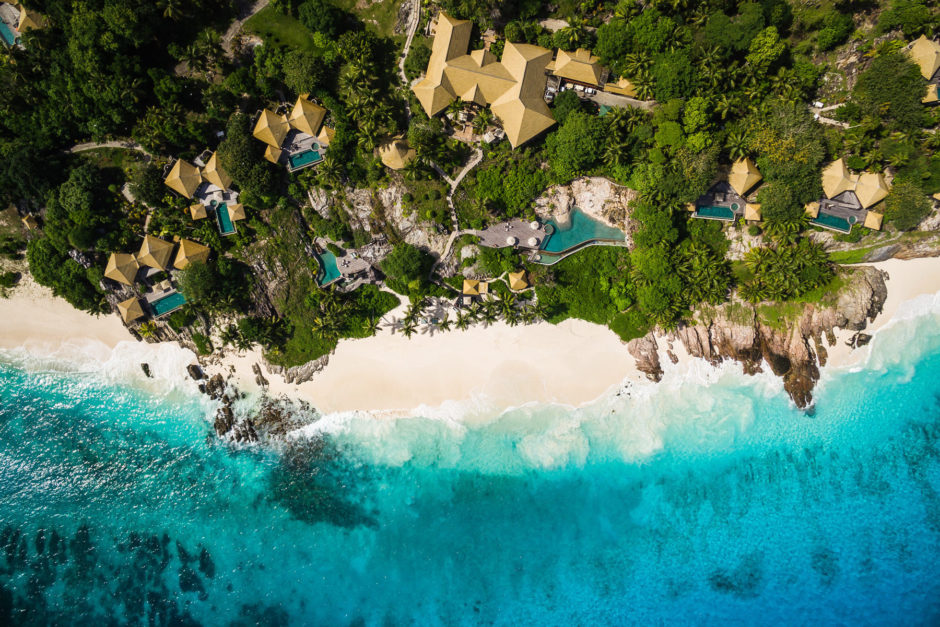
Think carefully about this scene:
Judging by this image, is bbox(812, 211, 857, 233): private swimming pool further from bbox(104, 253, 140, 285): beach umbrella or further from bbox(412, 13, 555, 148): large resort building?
bbox(104, 253, 140, 285): beach umbrella

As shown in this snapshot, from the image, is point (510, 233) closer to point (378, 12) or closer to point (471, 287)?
point (471, 287)

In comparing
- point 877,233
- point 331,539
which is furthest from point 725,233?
point 331,539

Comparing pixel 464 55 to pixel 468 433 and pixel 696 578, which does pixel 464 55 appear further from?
pixel 696 578

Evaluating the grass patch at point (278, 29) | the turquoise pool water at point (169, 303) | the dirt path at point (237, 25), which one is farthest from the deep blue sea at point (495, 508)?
the grass patch at point (278, 29)

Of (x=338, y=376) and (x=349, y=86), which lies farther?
(x=338, y=376)

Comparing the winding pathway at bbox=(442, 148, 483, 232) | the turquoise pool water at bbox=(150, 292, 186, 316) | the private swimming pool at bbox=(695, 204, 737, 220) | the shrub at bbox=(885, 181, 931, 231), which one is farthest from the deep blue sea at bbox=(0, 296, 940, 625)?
the winding pathway at bbox=(442, 148, 483, 232)

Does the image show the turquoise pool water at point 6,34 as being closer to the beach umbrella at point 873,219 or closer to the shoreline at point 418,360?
the shoreline at point 418,360
